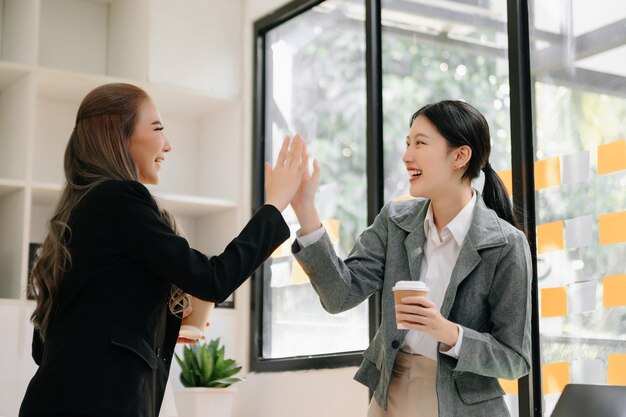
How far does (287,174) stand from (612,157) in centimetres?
120

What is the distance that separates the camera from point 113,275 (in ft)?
5.70

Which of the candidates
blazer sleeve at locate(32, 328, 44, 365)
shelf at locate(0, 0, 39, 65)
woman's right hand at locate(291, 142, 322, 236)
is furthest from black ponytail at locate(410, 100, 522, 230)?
shelf at locate(0, 0, 39, 65)

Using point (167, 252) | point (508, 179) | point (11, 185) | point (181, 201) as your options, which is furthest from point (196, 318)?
point (181, 201)

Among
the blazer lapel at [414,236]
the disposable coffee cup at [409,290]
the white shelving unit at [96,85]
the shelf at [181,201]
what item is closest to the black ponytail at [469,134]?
the blazer lapel at [414,236]

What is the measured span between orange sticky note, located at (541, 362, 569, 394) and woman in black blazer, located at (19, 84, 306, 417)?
130 centimetres

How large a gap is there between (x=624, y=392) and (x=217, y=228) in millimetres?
2741

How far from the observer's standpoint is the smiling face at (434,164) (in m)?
2.22

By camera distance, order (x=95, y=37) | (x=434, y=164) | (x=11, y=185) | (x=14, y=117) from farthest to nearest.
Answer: (x=95, y=37)
(x=14, y=117)
(x=11, y=185)
(x=434, y=164)

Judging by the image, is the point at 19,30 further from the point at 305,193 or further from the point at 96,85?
the point at 305,193

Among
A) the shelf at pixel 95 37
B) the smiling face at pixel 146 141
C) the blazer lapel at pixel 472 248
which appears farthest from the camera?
the shelf at pixel 95 37

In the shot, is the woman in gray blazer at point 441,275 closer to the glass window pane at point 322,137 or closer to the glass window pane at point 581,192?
the glass window pane at point 581,192

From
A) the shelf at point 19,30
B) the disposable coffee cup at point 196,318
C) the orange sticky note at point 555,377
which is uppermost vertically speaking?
the shelf at point 19,30

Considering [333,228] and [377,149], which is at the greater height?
[377,149]

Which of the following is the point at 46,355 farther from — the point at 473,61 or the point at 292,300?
the point at 292,300
